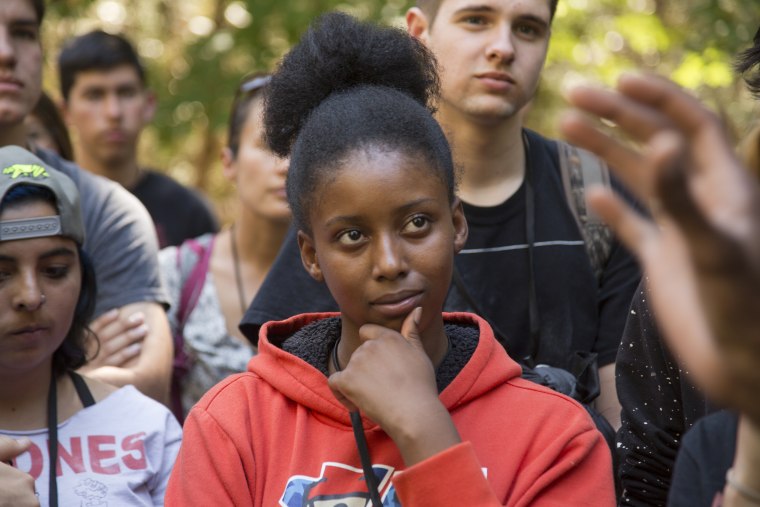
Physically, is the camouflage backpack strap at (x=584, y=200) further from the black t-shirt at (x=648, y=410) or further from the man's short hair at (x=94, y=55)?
the man's short hair at (x=94, y=55)

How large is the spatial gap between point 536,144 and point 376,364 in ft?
6.26

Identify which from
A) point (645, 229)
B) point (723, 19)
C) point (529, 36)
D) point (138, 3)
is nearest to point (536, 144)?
point (529, 36)

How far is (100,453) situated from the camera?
141 inches

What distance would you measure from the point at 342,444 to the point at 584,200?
1700 millimetres

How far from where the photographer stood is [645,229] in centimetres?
169

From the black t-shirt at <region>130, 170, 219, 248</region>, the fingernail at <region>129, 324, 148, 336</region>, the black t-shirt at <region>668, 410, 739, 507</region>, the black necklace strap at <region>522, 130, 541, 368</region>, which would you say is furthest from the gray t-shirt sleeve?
the black t-shirt at <region>668, 410, 739, 507</region>

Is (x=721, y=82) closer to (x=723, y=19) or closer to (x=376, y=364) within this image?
(x=723, y=19)

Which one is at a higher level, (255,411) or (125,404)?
(255,411)

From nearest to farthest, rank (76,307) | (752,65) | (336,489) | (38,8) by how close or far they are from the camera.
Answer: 1. (336,489)
2. (752,65)
3. (76,307)
4. (38,8)

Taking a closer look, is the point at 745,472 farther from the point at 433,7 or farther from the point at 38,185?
the point at 433,7

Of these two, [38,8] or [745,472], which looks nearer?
[745,472]

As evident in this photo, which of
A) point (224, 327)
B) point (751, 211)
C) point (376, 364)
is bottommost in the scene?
point (224, 327)

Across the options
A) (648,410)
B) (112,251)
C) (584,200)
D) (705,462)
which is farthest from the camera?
(112,251)

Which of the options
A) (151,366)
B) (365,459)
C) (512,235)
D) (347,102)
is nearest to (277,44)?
(151,366)
